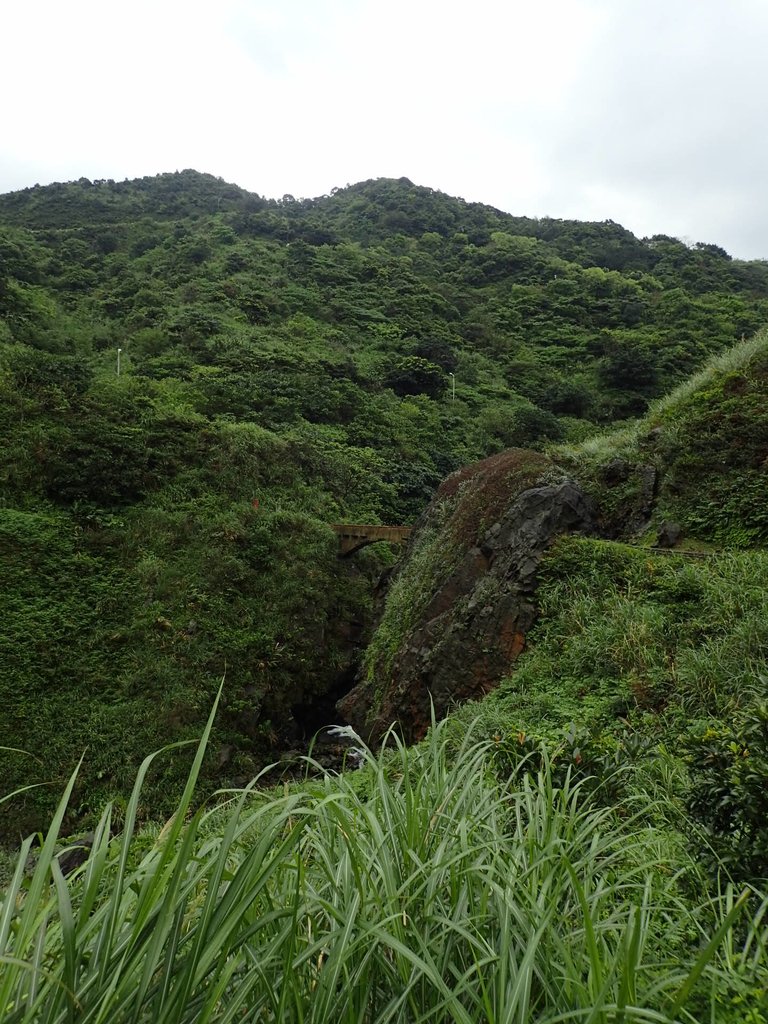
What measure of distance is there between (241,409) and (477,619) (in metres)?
14.9

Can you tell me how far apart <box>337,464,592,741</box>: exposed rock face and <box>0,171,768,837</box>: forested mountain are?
3927mm

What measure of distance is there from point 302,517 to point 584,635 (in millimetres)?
10432

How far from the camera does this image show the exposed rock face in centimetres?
734

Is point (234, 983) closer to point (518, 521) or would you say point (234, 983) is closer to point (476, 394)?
point (518, 521)

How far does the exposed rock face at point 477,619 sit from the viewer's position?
7.34m

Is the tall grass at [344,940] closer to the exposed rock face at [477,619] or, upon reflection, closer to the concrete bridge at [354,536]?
the exposed rock face at [477,619]

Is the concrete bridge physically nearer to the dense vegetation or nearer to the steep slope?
the dense vegetation

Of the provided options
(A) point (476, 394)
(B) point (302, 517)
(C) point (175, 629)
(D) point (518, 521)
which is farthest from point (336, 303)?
(D) point (518, 521)

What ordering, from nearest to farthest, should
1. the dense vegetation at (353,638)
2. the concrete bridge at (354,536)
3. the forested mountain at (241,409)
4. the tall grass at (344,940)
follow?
the tall grass at (344,940), the dense vegetation at (353,638), the forested mountain at (241,409), the concrete bridge at (354,536)

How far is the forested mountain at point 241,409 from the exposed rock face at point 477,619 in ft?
12.9

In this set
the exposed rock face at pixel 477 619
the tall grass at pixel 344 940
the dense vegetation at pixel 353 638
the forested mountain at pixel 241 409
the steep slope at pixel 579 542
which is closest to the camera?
the tall grass at pixel 344 940

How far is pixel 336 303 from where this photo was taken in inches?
1258

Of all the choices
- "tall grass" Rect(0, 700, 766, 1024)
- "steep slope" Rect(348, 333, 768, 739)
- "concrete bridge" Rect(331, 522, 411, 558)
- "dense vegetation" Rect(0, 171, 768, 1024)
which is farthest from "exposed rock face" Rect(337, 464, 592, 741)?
"concrete bridge" Rect(331, 522, 411, 558)

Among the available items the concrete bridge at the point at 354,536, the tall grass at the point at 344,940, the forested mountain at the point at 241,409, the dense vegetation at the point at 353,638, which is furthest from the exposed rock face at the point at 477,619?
the concrete bridge at the point at 354,536
